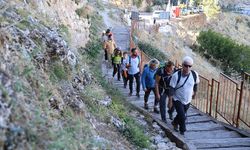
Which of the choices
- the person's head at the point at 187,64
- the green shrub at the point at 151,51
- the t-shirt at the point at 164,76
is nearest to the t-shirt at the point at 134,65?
the t-shirt at the point at 164,76

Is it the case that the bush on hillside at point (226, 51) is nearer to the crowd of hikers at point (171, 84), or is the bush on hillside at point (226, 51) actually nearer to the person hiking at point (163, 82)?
the crowd of hikers at point (171, 84)

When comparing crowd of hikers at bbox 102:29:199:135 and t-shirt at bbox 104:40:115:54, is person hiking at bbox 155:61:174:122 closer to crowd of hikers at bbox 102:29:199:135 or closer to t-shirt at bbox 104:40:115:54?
crowd of hikers at bbox 102:29:199:135

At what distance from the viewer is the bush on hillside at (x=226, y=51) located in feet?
105

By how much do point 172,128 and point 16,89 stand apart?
4.74 metres

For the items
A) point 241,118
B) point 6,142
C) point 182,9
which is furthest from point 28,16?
point 182,9

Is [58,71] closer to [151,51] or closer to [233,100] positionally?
[233,100]

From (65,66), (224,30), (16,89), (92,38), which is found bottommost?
(224,30)

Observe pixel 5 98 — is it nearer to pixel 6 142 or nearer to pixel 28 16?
pixel 6 142

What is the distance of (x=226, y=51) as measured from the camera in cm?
Answer: 3394

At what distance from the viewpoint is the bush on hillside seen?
105ft

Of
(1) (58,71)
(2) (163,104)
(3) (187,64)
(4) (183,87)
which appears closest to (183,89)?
(4) (183,87)

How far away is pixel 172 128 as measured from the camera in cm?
785

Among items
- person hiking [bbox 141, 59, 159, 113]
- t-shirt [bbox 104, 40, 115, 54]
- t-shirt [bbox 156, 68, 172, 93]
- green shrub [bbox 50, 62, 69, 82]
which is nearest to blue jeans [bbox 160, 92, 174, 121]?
t-shirt [bbox 156, 68, 172, 93]

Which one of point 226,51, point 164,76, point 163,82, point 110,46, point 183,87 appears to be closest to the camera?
point 183,87
